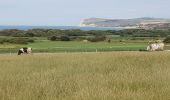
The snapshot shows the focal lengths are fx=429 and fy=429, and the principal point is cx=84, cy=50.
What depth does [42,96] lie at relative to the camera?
26.9ft

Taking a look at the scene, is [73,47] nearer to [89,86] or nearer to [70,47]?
[70,47]

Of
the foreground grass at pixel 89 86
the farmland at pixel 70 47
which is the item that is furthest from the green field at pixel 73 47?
the foreground grass at pixel 89 86

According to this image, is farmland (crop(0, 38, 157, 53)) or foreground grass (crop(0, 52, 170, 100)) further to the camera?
farmland (crop(0, 38, 157, 53))

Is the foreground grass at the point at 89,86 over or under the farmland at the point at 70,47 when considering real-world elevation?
over

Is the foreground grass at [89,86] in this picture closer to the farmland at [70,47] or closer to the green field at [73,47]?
the farmland at [70,47]

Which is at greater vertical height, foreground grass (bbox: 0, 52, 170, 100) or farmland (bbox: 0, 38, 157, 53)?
foreground grass (bbox: 0, 52, 170, 100)

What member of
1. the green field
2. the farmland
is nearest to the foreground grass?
the farmland

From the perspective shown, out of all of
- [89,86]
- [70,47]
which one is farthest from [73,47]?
[89,86]

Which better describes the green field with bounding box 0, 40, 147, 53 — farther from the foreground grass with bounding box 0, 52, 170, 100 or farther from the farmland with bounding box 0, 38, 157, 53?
the foreground grass with bounding box 0, 52, 170, 100

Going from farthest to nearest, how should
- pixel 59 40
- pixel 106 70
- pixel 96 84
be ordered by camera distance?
pixel 59 40 < pixel 106 70 < pixel 96 84

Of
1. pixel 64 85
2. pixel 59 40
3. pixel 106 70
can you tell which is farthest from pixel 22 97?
pixel 59 40

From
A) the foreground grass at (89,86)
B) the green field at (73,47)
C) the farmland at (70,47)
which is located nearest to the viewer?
the foreground grass at (89,86)

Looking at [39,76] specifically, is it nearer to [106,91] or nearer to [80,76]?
[80,76]

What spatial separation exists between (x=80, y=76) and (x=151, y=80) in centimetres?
183
